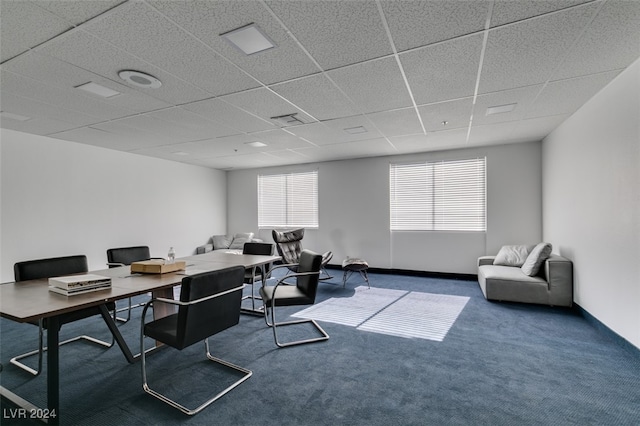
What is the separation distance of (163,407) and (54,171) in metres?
4.96

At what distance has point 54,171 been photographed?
4.96 m

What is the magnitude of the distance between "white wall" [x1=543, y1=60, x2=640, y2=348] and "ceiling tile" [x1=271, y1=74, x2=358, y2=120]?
2.60 metres

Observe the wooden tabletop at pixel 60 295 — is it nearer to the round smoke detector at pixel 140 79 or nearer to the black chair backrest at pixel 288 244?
the round smoke detector at pixel 140 79

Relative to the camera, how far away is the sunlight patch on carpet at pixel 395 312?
3309mm

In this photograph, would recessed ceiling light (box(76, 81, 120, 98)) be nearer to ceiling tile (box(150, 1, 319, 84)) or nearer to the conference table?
ceiling tile (box(150, 1, 319, 84))

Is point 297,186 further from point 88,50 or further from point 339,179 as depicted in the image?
point 88,50

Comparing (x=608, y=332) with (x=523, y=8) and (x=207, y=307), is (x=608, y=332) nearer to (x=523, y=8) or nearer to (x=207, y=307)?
(x=523, y=8)

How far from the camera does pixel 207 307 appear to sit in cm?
206

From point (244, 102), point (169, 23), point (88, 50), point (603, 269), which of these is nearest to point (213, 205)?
point (244, 102)

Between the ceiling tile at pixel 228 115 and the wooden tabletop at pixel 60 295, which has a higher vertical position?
the ceiling tile at pixel 228 115

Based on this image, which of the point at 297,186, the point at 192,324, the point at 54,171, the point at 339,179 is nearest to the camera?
the point at 192,324

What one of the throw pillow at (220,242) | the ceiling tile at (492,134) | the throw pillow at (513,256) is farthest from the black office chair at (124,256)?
the throw pillow at (513,256)

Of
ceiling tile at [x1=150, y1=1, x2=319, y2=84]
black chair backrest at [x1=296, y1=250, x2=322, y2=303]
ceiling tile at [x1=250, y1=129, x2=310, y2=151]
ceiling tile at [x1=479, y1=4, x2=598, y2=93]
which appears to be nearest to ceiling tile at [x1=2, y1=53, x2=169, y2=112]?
ceiling tile at [x1=150, y1=1, x2=319, y2=84]

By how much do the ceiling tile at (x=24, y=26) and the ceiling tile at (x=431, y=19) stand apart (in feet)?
7.10
